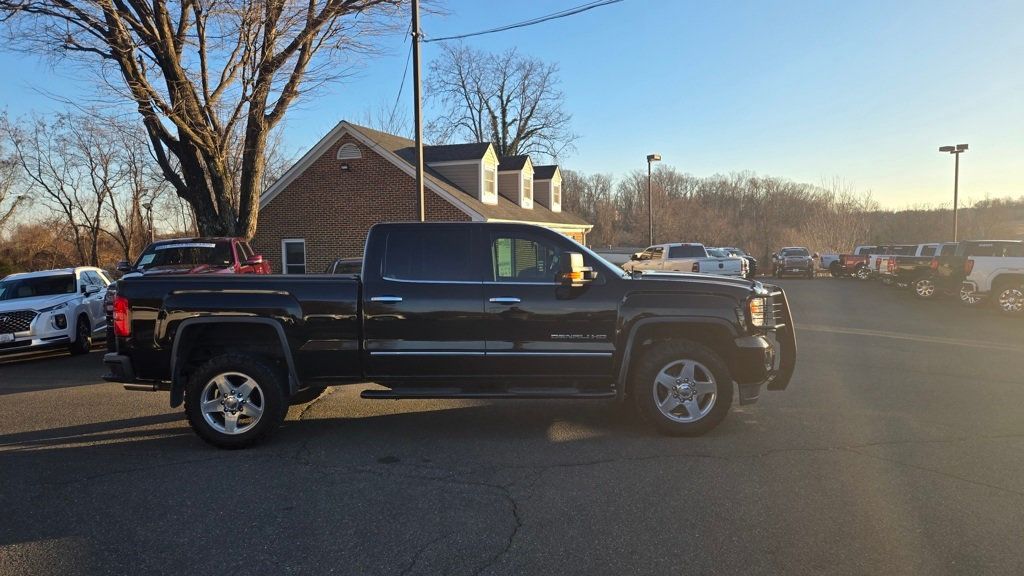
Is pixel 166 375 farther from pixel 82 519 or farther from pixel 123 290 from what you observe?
pixel 82 519

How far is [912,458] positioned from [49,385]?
10239 millimetres

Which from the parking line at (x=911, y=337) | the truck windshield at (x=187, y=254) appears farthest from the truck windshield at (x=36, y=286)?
the parking line at (x=911, y=337)

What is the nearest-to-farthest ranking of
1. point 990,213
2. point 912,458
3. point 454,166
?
point 912,458
point 454,166
point 990,213

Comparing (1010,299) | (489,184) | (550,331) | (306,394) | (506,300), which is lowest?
(1010,299)

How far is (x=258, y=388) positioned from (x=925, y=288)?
22091 mm

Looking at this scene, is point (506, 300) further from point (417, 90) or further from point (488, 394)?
point (417, 90)

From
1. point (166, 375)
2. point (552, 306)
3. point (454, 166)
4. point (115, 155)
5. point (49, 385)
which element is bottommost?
point (49, 385)

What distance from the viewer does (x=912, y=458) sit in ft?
16.6

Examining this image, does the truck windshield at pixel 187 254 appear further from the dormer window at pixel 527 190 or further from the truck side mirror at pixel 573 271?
the dormer window at pixel 527 190

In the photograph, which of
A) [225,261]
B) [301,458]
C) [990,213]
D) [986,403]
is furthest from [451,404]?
[990,213]

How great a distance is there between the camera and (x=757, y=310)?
5672mm

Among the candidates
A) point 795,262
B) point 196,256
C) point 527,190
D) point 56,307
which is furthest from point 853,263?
point 56,307

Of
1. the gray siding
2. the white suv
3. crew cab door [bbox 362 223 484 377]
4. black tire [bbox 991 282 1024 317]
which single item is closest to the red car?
the white suv

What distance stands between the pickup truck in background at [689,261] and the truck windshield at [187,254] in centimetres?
1373
